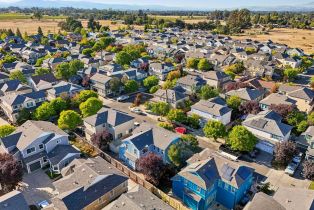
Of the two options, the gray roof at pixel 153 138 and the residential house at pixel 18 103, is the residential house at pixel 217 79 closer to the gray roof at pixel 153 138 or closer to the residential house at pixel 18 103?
the gray roof at pixel 153 138

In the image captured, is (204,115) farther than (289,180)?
Yes

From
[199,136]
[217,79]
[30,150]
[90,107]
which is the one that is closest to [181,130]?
[199,136]

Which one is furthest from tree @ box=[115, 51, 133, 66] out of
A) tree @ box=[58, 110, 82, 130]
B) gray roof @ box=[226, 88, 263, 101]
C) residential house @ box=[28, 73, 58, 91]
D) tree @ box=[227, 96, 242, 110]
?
tree @ box=[58, 110, 82, 130]

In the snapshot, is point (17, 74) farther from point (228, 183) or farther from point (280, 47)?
point (280, 47)

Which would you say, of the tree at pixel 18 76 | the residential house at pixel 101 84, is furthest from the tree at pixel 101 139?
the tree at pixel 18 76

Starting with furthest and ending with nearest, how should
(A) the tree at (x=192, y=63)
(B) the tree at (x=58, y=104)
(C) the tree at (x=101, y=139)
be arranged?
(A) the tree at (x=192, y=63) → (B) the tree at (x=58, y=104) → (C) the tree at (x=101, y=139)

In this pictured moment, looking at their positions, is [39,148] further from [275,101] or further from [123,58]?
[123,58]

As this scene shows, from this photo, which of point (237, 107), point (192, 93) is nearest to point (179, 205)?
point (237, 107)

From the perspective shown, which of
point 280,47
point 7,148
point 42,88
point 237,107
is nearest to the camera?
point 7,148
